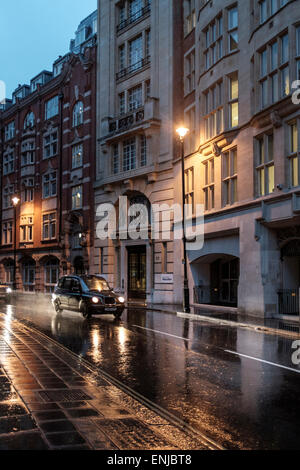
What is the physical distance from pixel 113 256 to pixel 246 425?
2938cm

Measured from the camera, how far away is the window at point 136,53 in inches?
1325

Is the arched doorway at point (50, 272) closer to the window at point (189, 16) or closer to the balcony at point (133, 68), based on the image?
the balcony at point (133, 68)

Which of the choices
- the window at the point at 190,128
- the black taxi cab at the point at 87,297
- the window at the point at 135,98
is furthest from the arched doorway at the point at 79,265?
the black taxi cab at the point at 87,297

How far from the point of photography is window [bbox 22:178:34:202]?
47156mm

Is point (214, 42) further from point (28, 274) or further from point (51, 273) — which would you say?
point (28, 274)

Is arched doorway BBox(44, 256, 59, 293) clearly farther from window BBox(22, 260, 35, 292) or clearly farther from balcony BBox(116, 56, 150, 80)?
balcony BBox(116, 56, 150, 80)

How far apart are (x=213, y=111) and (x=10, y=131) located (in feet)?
113

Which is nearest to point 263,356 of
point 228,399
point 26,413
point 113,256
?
point 228,399

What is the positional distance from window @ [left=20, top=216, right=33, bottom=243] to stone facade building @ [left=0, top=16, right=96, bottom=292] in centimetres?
10

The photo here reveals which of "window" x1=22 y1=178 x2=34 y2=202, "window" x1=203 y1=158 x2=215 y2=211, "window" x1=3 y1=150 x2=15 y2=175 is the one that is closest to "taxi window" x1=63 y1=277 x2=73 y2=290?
"window" x1=203 y1=158 x2=215 y2=211

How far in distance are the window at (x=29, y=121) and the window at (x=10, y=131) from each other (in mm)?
3094

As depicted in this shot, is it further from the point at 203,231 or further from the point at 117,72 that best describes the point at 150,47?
the point at 203,231

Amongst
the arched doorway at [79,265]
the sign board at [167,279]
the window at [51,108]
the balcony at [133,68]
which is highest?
the window at [51,108]

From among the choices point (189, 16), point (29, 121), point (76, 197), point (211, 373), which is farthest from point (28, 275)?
point (211, 373)
